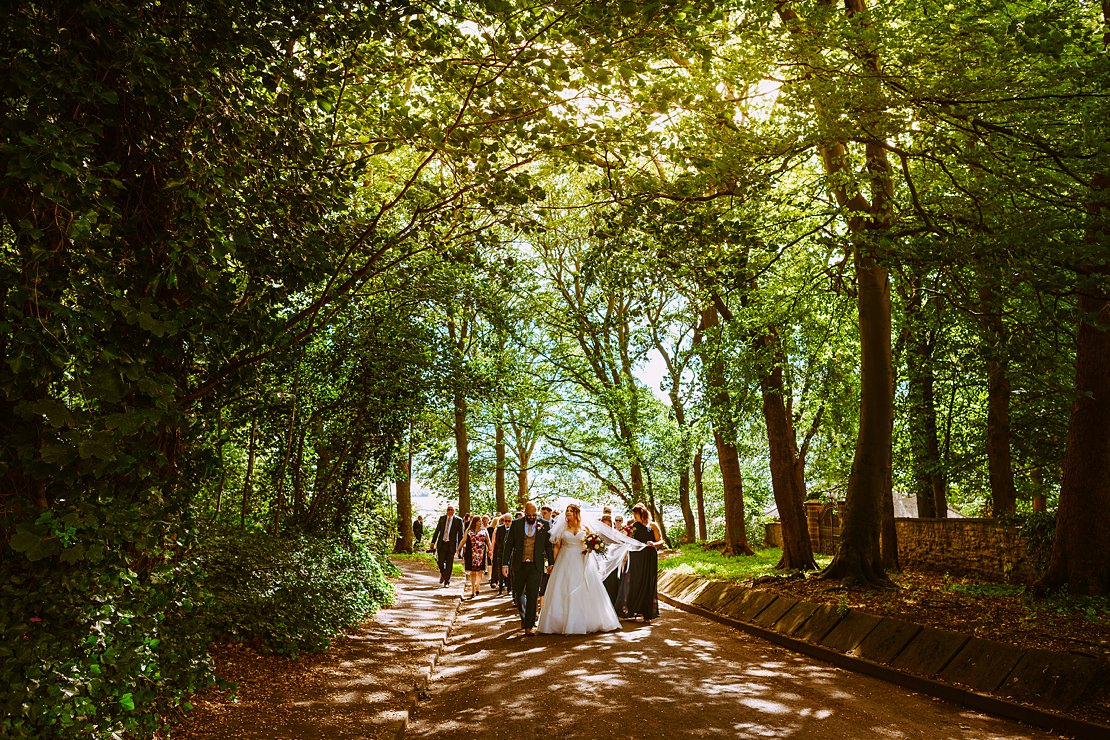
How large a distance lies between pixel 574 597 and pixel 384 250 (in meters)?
8.26

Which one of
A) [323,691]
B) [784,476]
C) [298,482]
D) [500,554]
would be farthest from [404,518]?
[323,691]

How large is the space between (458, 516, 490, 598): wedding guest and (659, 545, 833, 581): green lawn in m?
5.49

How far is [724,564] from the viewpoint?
76.3ft

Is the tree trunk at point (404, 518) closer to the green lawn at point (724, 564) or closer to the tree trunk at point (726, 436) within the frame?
the green lawn at point (724, 564)

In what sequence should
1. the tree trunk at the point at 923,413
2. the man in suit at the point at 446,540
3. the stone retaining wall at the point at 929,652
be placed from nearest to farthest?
the stone retaining wall at the point at 929,652 < the man in suit at the point at 446,540 < the tree trunk at the point at 923,413

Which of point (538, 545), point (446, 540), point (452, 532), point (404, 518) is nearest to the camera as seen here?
point (538, 545)

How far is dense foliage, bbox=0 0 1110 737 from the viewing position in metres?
4.32


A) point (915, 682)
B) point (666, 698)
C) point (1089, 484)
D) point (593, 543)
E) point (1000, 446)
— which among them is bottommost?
point (915, 682)

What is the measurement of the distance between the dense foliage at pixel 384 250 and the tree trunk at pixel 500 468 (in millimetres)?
12214

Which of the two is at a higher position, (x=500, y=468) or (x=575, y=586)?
(x=500, y=468)

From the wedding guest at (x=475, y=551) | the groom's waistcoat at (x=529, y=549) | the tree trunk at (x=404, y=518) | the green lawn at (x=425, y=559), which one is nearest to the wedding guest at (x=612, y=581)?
the groom's waistcoat at (x=529, y=549)

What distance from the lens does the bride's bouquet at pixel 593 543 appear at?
14.1m

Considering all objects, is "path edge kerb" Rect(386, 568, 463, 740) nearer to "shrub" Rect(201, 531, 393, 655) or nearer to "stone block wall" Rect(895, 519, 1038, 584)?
"shrub" Rect(201, 531, 393, 655)

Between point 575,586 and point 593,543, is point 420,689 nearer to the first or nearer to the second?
point 575,586
